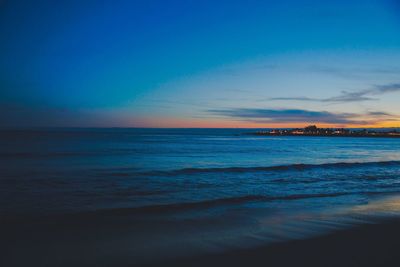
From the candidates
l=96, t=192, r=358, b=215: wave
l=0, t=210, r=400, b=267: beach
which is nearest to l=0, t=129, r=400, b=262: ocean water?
l=96, t=192, r=358, b=215: wave

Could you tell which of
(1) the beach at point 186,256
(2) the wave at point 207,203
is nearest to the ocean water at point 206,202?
(2) the wave at point 207,203

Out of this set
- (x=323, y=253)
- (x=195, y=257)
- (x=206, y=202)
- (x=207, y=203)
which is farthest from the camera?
(x=206, y=202)

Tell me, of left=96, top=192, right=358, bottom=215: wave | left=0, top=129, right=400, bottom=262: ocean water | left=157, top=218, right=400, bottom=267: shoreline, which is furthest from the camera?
left=96, top=192, right=358, bottom=215: wave

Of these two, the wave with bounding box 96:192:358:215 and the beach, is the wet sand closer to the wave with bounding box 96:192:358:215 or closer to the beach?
the beach

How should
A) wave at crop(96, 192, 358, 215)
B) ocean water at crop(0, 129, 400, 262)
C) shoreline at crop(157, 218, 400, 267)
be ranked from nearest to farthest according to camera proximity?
shoreline at crop(157, 218, 400, 267)
ocean water at crop(0, 129, 400, 262)
wave at crop(96, 192, 358, 215)

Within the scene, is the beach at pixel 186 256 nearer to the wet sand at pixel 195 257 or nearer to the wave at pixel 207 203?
the wet sand at pixel 195 257

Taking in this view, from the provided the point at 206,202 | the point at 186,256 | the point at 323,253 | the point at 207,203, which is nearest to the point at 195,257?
the point at 186,256

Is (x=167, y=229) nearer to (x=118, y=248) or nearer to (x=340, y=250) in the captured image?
(x=118, y=248)

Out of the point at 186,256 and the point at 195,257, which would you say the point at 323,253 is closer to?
the point at 195,257

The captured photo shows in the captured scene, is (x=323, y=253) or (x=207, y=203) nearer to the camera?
(x=323, y=253)

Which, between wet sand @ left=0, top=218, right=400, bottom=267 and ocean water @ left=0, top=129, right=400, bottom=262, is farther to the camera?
ocean water @ left=0, top=129, right=400, bottom=262

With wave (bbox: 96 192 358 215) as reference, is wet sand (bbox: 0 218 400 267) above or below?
above

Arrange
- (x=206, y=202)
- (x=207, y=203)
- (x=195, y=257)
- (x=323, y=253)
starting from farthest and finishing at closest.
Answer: (x=206, y=202) < (x=207, y=203) < (x=323, y=253) < (x=195, y=257)

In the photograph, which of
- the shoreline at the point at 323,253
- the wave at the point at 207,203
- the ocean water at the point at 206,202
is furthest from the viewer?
the wave at the point at 207,203
